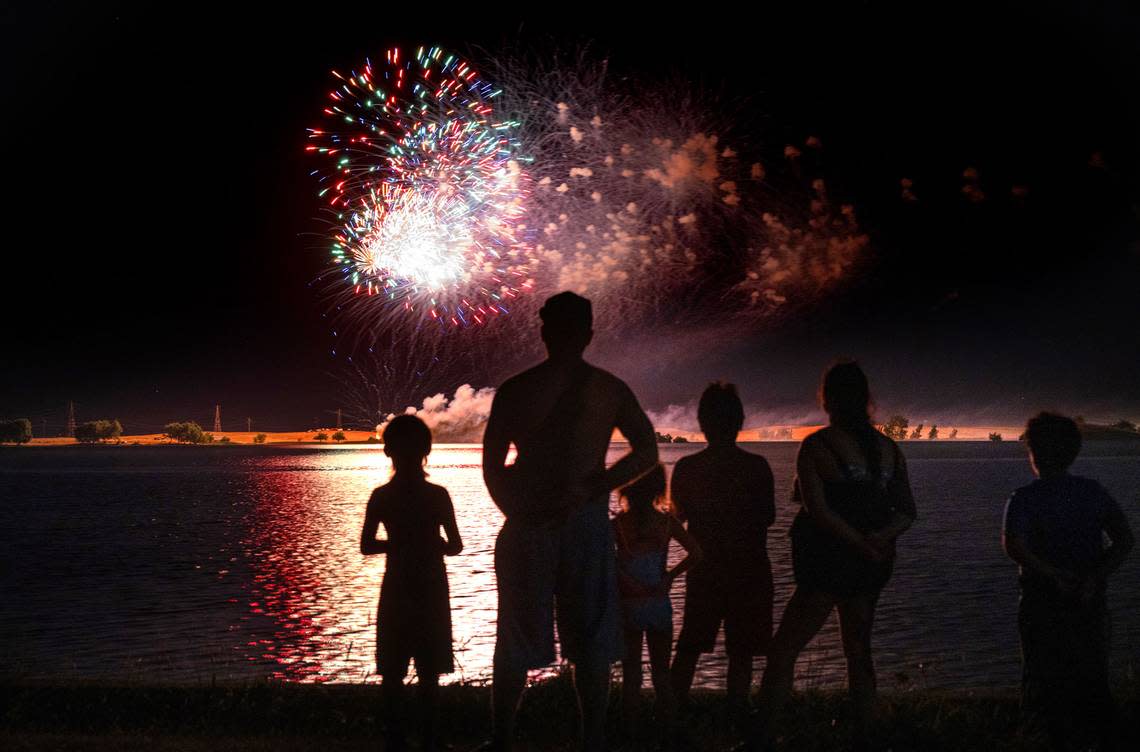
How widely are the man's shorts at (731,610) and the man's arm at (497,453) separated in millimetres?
1759

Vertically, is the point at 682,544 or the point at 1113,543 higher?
the point at 682,544

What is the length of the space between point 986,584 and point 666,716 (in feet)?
78.9

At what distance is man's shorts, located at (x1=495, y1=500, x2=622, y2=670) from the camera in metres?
6.62

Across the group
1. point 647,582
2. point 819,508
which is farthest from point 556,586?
point 819,508

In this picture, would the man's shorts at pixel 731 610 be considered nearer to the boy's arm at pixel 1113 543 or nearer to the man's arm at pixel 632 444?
the man's arm at pixel 632 444

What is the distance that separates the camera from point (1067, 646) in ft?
25.2

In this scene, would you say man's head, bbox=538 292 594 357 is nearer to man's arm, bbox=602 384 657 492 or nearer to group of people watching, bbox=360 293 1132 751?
group of people watching, bbox=360 293 1132 751

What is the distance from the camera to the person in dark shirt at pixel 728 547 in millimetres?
7809

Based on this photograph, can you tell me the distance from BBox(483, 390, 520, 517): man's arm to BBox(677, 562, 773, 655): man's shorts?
1759 millimetres

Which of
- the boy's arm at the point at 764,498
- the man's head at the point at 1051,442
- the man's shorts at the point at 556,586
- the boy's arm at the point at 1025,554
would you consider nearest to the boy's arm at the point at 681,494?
the boy's arm at the point at 764,498

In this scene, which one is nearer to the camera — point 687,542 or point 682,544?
point 682,544

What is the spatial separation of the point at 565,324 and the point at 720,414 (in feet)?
5.06

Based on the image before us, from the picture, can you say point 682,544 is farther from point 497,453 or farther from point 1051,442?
point 1051,442

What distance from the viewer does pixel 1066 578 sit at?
7.64m
